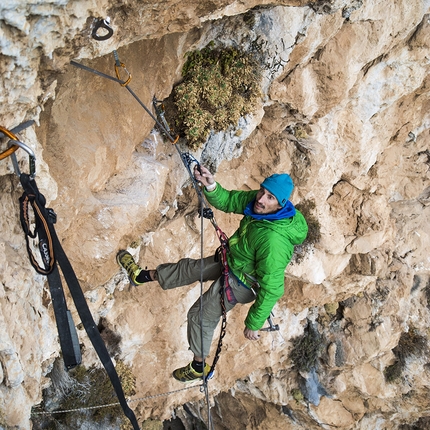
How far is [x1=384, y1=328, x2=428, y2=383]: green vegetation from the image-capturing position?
12.6 metres

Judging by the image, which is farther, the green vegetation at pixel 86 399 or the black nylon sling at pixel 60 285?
the green vegetation at pixel 86 399

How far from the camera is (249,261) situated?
5.61 meters

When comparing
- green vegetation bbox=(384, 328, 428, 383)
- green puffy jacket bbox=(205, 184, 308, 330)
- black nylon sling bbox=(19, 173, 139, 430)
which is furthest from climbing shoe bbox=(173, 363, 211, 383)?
green vegetation bbox=(384, 328, 428, 383)

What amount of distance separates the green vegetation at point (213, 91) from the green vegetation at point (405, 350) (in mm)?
9181

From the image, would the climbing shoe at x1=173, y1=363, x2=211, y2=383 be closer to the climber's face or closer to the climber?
the climber

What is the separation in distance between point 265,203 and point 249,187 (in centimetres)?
367

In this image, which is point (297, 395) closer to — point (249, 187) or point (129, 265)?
point (249, 187)

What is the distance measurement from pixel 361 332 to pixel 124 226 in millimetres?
8641

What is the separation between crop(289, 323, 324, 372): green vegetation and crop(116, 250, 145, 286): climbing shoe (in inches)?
300

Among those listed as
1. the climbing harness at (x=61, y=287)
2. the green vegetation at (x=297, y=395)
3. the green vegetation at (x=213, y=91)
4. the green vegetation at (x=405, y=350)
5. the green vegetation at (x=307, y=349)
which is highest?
the green vegetation at (x=213, y=91)

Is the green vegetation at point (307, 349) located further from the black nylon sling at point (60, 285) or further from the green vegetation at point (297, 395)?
the black nylon sling at point (60, 285)

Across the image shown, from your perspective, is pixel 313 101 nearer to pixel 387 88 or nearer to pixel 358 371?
pixel 387 88

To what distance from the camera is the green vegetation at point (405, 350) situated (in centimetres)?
1255

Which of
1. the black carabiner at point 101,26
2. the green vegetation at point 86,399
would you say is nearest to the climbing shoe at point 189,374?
the green vegetation at point 86,399
